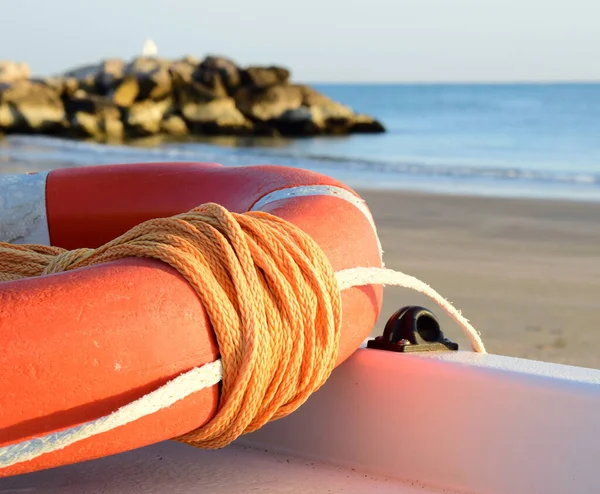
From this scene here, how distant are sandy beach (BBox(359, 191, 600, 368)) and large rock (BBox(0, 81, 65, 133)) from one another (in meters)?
17.5

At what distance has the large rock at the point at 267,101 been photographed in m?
26.2

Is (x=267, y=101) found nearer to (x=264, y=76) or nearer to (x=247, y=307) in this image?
(x=264, y=76)

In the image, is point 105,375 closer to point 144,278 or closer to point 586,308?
point 144,278

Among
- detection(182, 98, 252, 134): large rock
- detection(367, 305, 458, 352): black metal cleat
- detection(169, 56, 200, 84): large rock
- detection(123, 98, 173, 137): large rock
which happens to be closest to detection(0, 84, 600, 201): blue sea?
detection(182, 98, 252, 134): large rock

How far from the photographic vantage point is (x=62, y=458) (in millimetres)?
1245

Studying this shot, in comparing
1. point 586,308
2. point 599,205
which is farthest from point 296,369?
point 599,205

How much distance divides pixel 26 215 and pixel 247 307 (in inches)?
37.2

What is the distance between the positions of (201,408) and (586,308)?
2.96 metres

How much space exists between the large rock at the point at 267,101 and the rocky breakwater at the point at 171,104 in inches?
1.2

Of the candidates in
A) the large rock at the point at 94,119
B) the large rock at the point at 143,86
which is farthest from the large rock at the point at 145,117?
the large rock at the point at 143,86

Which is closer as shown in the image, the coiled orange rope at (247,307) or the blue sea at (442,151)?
the coiled orange rope at (247,307)

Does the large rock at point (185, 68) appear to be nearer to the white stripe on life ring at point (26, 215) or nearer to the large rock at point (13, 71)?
the large rock at point (13, 71)

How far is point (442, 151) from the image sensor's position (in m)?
18.1

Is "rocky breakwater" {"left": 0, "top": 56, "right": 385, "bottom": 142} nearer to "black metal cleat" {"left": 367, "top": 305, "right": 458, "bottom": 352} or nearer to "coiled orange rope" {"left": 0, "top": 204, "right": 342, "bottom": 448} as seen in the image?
"black metal cleat" {"left": 367, "top": 305, "right": 458, "bottom": 352}
